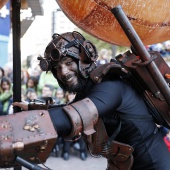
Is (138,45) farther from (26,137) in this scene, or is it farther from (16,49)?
(16,49)

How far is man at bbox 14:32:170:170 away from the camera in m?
1.66

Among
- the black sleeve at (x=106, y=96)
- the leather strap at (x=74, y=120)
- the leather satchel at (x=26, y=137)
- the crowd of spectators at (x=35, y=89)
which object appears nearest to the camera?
the leather satchel at (x=26, y=137)

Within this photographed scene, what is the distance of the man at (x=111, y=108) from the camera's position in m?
1.66

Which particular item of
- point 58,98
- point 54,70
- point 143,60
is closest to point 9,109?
point 58,98

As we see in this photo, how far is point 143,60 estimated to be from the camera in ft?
5.23

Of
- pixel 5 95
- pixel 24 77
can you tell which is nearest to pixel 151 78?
pixel 5 95

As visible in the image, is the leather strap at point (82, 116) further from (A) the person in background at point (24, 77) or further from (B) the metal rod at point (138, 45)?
(A) the person in background at point (24, 77)

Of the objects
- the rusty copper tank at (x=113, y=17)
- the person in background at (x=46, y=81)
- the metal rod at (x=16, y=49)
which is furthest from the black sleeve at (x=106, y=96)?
the person in background at (x=46, y=81)

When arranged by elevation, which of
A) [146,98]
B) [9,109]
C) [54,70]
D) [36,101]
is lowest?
[9,109]

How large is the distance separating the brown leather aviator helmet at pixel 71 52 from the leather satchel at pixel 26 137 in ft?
1.39

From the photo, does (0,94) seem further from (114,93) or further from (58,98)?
(114,93)

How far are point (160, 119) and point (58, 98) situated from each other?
3505 mm

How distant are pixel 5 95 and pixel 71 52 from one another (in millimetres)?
3682

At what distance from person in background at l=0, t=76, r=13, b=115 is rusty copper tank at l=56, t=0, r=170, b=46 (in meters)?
3.16
